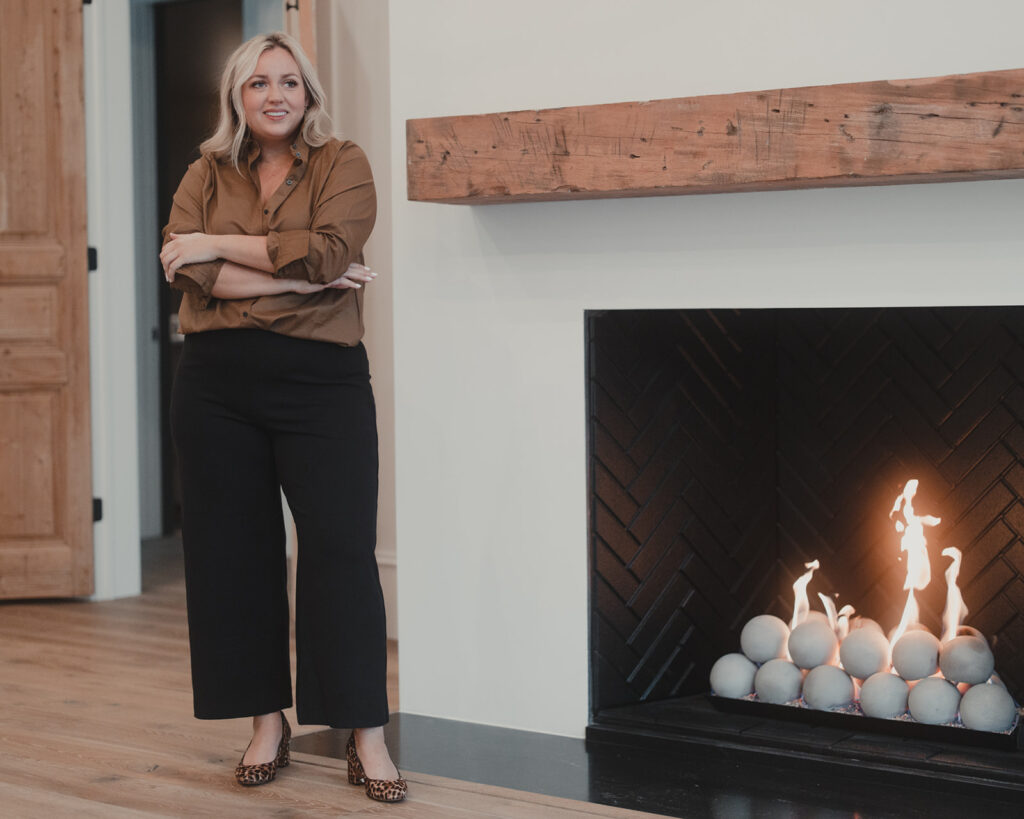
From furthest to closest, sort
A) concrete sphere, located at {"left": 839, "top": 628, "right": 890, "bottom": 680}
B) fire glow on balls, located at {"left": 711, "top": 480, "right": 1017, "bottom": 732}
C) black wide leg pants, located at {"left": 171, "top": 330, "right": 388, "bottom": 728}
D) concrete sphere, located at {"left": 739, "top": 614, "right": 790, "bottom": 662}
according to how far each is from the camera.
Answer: concrete sphere, located at {"left": 739, "top": 614, "right": 790, "bottom": 662}
concrete sphere, located at {"left": 839, "top": 628, "right": 890, "bottom": 680}
fire glow on balls, located at {"left": 711, "top": 480, "right": 1017, "bottom": 732}
black wide leg pants, located at {"left": 171, "top": 330, "right": 388, "bottom": 728}

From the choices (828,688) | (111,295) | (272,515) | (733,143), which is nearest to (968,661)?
(828,688)

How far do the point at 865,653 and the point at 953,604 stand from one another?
217 millimetres

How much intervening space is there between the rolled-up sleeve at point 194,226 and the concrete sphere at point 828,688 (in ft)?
4.36

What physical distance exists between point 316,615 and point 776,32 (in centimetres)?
130

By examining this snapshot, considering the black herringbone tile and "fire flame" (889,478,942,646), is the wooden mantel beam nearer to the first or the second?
the black herringbone tile

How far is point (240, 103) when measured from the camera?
2412mm

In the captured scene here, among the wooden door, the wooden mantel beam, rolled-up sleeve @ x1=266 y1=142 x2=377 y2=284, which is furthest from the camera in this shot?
the wooden door

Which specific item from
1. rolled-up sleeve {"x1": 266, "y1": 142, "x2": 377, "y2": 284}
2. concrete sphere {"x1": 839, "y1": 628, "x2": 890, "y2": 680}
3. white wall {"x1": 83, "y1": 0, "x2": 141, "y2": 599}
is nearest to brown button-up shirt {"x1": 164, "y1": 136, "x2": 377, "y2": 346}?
rolled-up sleeve {"x1": 266, "y1": 142, "x2": 377, "y2": 284}

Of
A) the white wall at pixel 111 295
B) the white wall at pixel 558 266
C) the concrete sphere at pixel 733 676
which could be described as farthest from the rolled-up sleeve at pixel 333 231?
the white wall at pixel 111 295

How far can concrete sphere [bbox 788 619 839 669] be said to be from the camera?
8.80 ft

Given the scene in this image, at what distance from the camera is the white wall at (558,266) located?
2.30m

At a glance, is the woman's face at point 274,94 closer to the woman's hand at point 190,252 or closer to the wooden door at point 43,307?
the woman's hand at point 190,252

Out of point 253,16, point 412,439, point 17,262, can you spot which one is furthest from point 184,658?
point 253,16

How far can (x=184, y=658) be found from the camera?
3650 mm
